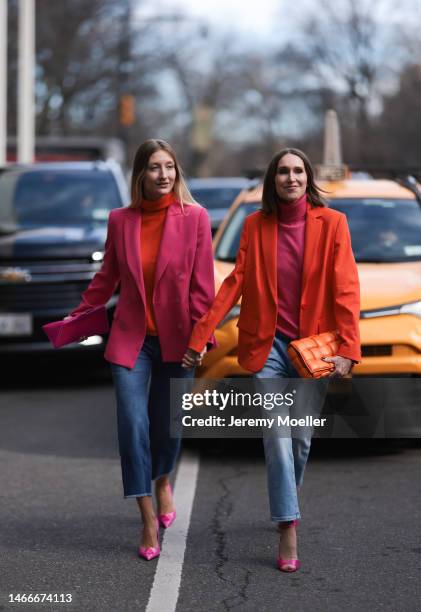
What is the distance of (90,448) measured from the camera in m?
7.95

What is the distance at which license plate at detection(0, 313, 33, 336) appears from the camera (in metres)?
10.3

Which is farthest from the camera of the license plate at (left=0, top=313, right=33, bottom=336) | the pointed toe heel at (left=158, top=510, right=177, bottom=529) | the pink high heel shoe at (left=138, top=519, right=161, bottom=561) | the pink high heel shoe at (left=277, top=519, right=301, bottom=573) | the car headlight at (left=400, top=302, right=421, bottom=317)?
the license plate at (left=0, top=313, right=33, bottom=336)

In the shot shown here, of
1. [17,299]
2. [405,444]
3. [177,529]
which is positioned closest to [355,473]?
[405,444]

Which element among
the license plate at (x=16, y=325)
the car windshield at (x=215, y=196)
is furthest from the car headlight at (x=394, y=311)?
the car windshield at (x=215, y=196)

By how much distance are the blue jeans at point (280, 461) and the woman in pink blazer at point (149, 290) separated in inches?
15.3

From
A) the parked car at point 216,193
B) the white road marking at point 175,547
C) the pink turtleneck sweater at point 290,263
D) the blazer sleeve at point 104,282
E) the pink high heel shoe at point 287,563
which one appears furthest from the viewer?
the parked car at point 216,193

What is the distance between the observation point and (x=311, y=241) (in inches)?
205

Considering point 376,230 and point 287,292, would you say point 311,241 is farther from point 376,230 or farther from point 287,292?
point 376,230

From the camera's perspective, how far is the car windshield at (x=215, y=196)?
1557cm

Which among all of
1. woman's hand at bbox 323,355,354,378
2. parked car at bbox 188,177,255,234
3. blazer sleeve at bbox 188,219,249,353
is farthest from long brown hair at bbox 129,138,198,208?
parked car at bbox 188,177,255,234

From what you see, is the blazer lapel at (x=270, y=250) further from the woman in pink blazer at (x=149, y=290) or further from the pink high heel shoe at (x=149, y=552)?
the pink high heel shoe at (x=149, y=552)

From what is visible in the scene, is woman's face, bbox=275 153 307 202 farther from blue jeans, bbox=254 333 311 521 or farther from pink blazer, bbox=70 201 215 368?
blue jeans, bbox=254 333 311 521

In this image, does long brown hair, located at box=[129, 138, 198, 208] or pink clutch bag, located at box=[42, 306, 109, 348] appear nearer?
long brown hair, located at box=[129, 138, 198, 208]

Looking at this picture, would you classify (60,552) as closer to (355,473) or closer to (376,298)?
(355,473)
